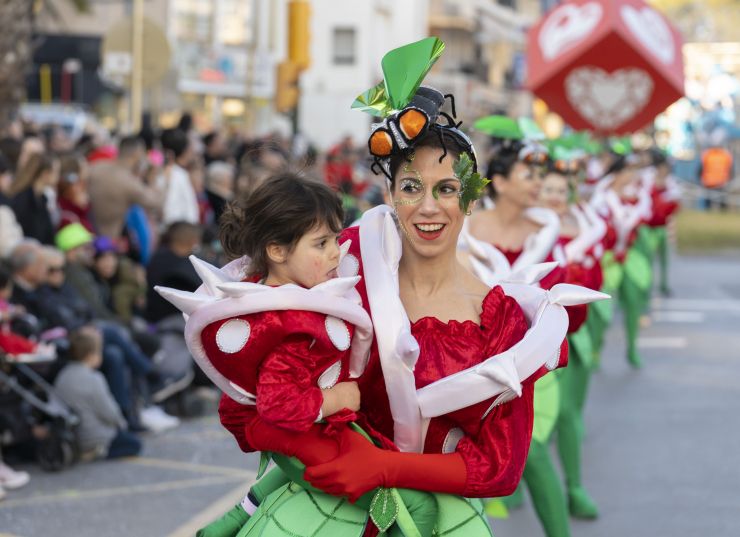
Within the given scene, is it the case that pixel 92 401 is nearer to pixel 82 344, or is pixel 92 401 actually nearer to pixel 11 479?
pixel 82 344

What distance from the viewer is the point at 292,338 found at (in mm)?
3529

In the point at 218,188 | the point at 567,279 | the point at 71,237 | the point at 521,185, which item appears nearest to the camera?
the point at 567,279

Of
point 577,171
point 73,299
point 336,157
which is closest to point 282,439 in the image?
point 577,171

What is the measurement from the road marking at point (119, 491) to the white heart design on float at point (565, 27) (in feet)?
23.1

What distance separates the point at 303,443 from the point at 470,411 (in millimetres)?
473

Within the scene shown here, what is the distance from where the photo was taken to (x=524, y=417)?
3.92 meters

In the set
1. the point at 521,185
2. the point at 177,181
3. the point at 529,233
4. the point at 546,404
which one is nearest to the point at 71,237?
the point at 177,181

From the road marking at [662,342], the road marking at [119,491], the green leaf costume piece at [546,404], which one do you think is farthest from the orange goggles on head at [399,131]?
the road marking at [662,342]

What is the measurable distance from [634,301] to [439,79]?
153 ft

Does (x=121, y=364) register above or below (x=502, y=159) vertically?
below

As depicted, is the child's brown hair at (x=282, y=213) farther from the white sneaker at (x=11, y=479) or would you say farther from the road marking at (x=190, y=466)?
the road marking at (x=190, y=466)

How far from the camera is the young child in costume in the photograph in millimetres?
3510

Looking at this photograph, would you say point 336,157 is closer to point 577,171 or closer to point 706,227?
point 577,171

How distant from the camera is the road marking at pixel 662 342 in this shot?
14.9 metres
